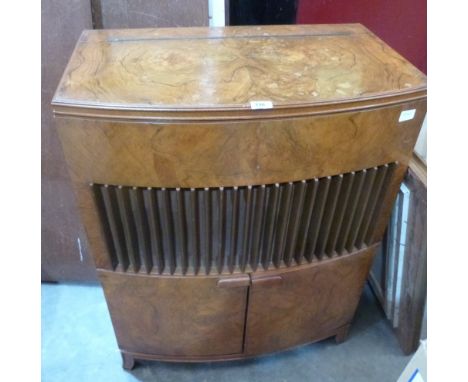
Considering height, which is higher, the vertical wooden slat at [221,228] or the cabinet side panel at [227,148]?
the cabinet side panel at [227,148]

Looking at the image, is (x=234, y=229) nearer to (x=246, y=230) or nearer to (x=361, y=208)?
(x=246, y=230)

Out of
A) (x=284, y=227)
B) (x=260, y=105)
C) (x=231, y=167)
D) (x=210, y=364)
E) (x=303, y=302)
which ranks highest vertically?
(x=260, y=105)

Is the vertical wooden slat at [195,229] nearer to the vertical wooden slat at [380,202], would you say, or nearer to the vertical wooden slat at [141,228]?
the vertical wooden slat at [141,228]

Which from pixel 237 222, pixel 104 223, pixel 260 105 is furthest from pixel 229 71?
pixel 104 223

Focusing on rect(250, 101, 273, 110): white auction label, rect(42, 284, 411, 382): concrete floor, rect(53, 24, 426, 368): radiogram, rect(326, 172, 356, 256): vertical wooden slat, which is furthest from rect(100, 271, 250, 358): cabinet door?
rect(250, 101, 273, 110): white auction label

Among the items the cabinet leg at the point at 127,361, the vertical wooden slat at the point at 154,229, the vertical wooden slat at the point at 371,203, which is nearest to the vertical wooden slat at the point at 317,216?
the vertical wooden slat at the point at 371,203

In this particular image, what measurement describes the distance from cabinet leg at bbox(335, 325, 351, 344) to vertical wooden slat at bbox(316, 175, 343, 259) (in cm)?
40

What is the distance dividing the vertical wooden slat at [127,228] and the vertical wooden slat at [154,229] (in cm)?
4

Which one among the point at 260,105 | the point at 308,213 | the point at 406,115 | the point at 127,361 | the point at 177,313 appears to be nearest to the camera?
the point at 260,105

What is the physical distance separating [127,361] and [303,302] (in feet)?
1.84

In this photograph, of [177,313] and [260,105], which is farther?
[177,313]

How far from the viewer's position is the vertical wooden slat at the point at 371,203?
37.1 inches

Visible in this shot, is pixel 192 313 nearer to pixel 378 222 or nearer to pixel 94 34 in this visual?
pixel 378 222

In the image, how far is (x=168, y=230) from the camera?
A: 0.92 meters
